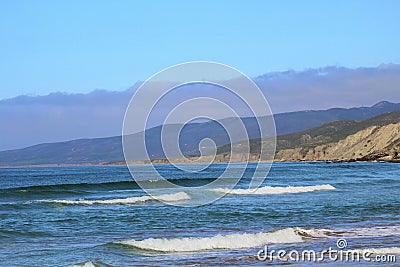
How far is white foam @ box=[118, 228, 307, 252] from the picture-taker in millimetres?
20750

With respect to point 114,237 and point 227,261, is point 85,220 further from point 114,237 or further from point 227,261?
point 227,261

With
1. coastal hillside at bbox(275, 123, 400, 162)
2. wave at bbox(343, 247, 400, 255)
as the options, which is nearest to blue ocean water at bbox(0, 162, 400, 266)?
wave at bbox(343, 247, 400, 255)

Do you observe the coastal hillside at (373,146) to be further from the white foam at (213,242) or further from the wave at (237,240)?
the white foam at (213,242)

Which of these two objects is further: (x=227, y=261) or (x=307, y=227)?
(x=307, y=227)

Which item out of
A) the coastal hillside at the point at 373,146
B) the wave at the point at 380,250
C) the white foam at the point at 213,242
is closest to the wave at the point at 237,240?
the white foam at the point at 213,242

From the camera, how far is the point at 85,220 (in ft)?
97.8

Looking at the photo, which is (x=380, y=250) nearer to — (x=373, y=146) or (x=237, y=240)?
(x=237, y=240)

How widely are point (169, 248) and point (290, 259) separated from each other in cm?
461

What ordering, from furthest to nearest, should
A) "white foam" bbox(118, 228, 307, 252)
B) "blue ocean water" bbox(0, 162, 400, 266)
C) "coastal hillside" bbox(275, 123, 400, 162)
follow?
"coastal hillside" bbox(275, 123, 400, 162), "white foam" bbox(118, 228, 307, 252), "blue ocean water" bbox(0, 162, 400, 266)

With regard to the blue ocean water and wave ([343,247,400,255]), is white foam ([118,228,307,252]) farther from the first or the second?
wave ([343,247,400,255])

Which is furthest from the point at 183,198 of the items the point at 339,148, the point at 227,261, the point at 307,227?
the point at 339,148

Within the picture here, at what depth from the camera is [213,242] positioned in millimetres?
21078

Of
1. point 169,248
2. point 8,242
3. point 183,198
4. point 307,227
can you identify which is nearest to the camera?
point 169,248

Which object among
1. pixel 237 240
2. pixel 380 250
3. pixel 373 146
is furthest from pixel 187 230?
pixel 373 146
